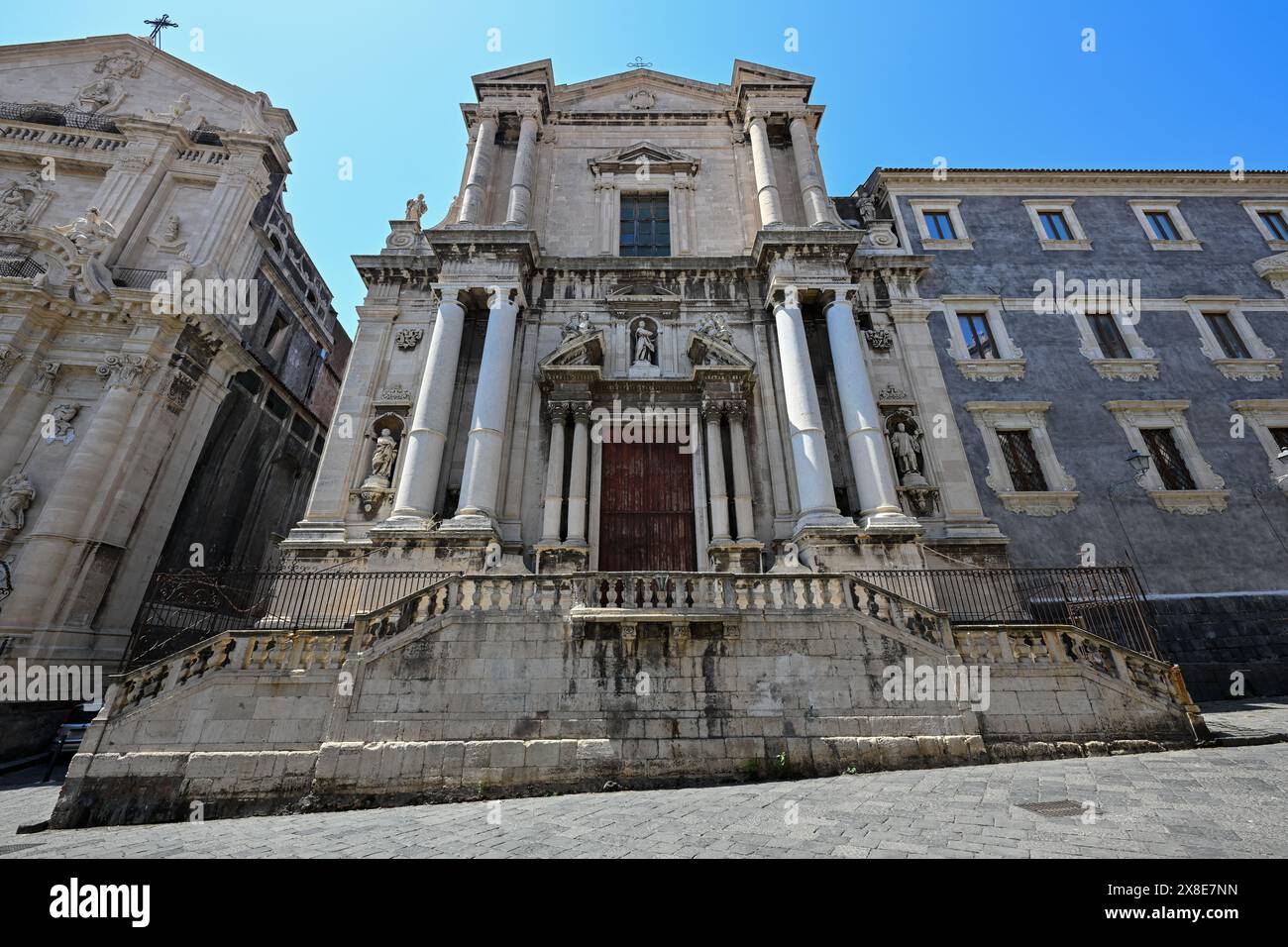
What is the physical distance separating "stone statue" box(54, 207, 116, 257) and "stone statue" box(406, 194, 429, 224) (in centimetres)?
984

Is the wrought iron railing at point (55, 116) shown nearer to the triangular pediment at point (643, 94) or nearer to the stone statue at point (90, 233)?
the stone statue at point (90, 233)

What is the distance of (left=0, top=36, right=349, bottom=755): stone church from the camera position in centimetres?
1394

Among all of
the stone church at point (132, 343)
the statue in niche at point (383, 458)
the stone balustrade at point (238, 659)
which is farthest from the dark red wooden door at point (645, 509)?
the stone church at point (132, 343)

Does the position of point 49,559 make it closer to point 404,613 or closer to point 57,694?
point 57,694

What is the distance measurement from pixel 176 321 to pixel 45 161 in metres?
10.7

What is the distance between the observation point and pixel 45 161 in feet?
64.8

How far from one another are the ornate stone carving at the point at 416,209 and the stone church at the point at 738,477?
39.5 inches

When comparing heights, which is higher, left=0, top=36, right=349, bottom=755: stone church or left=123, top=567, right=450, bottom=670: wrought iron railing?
left=0, top=36, right=349, bottom=755: stone church

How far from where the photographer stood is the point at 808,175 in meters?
17.8

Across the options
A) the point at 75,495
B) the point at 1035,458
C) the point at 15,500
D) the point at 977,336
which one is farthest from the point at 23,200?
the point at 1035,458

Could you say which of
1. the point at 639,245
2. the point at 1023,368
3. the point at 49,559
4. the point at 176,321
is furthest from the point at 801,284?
the point at 49,559

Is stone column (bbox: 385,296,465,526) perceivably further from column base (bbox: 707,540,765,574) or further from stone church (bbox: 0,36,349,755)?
column base (bbox: 707,540,765,574)

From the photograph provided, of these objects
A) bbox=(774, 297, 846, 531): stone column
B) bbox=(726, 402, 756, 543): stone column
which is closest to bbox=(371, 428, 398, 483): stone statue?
bbox=(726, 402, 756, 543): stone column

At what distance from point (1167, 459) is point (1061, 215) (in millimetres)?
10250
